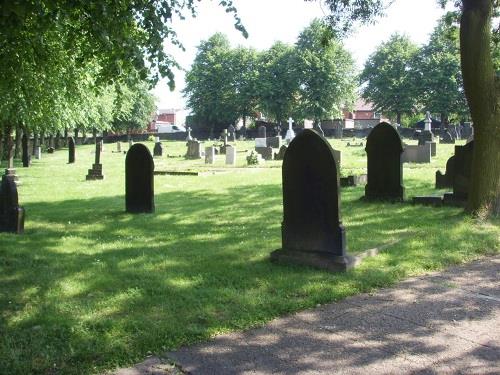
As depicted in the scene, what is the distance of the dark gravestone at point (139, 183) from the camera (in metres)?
10.8

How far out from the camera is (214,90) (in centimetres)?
7631

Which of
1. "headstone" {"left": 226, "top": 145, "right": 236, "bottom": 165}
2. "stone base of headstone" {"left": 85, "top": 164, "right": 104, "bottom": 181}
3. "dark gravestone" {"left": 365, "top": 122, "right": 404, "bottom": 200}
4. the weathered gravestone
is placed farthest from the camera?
"headstone" {"left": 226, "top": 145, "right": 236, "bottom": 165}

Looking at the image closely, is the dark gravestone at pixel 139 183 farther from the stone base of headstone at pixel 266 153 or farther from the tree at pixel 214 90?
the tree at pixel 214 90

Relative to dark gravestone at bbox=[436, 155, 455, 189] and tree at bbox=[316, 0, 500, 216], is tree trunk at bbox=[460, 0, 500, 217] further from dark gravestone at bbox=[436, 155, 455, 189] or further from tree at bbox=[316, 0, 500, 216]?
dark gravestone at bbox=[436, 155, 455, 189]

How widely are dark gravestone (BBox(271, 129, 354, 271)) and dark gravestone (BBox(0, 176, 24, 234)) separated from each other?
4.84 meters

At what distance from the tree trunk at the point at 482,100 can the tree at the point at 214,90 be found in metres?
66.9

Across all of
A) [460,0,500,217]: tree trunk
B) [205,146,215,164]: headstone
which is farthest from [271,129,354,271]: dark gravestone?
[205,146,215,164]: headstone

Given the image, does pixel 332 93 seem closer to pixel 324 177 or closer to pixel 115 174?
pixel 115 174

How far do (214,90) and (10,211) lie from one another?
2718 inches

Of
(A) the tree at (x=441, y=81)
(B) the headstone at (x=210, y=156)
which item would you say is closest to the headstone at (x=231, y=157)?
(B) the headstone at (x=210, y=156)

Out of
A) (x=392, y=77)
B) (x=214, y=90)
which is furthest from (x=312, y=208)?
(x=214, y=90)

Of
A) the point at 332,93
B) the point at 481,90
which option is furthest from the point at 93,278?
the point at 332,93

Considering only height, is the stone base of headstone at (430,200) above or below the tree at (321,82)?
below

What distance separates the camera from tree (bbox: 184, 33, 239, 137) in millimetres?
75688
